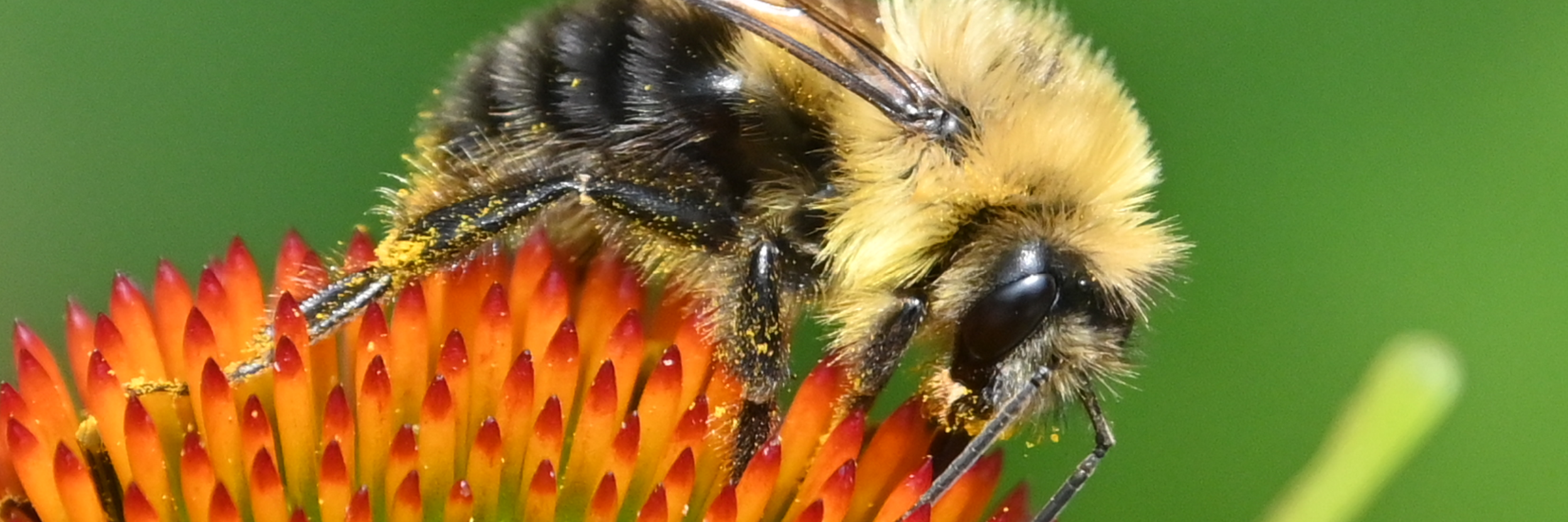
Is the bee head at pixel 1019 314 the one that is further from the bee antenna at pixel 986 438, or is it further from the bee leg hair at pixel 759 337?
the bee leg hair at pixel 759 337

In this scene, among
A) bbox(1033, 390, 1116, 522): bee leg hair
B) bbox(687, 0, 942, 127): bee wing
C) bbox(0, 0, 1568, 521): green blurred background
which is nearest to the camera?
bbox(687, 0, 942, 127): bee wing

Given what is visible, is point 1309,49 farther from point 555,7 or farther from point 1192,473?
point 555,7

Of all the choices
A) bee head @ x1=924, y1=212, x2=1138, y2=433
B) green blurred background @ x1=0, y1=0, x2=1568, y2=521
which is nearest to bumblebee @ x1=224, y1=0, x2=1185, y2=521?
bee head @ x1=924, y1=212, x2=1138, y2=433

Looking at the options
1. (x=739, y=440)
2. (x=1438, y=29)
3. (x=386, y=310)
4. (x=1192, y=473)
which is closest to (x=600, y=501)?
(x=739, y=440)

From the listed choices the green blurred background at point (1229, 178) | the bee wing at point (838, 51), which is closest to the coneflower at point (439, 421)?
the bee wing at point (838, 51)

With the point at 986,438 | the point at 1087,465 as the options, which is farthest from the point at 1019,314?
the point at 1087,465

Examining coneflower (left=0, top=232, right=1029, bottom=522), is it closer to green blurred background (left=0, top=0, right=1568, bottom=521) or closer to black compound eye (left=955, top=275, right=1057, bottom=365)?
black compound eye (left=955, top=275, right=1057, bottom=365)
